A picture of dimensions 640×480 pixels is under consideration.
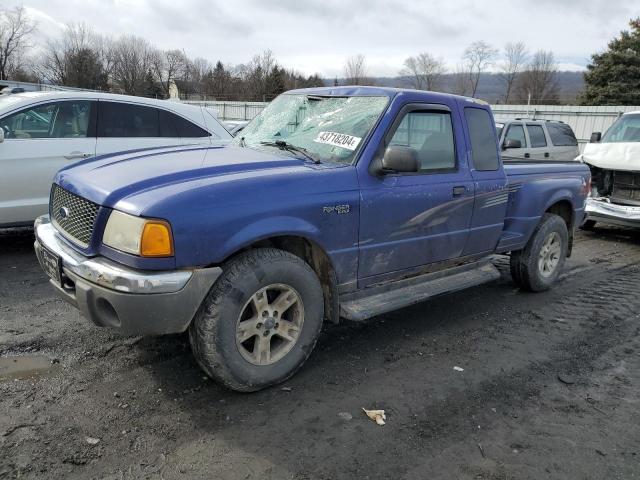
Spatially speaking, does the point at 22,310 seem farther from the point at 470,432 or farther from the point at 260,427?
the point at 470,432

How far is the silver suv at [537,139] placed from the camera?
10887 mm

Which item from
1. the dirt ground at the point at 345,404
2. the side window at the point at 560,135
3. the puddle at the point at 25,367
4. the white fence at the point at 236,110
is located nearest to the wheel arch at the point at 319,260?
the dirt ground at the point at 345,404

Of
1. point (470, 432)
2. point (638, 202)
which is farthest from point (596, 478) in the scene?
point (638, 202)

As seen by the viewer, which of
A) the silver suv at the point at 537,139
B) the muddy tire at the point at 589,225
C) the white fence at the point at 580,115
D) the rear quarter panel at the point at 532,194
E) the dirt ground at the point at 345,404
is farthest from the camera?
the white fence at the point at 580,115

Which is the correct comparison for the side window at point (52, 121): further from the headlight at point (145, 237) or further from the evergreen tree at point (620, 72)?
the evergreen tree at point (620, 72)

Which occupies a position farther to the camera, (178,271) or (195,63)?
(195,63)

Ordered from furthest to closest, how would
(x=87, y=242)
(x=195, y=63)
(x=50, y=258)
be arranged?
(x=195, y=63)
(x=50, y=258)
(x=87, y=242)

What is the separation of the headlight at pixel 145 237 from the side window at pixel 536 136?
33.8 feet

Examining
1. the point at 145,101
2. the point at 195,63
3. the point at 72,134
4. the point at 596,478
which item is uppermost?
the point at 195,63

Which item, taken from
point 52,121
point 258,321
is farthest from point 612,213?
point 52,121

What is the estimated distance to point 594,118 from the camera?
70.6 feet

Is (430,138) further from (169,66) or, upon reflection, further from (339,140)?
(169,66)

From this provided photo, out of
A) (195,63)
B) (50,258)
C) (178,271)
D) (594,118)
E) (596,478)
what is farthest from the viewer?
(195,63)

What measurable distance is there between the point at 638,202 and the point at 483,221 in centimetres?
492
